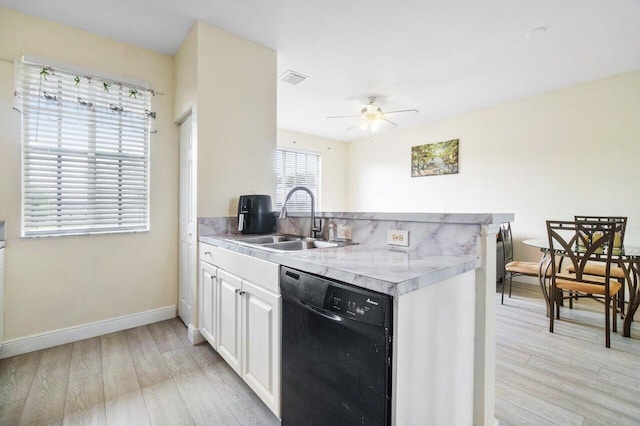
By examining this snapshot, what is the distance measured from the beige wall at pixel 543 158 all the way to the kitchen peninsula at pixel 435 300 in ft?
10.8

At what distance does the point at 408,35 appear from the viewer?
8.65 feet

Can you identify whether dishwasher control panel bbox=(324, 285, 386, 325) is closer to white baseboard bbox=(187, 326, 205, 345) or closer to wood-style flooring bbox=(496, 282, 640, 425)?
wood-style flooring bbox=(496, 282, 640, 425)

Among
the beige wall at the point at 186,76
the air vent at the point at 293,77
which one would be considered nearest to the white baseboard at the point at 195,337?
the beige wall at the point at 186,76

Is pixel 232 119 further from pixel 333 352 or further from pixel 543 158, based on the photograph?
pixel 543 158

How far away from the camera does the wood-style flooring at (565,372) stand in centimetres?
156

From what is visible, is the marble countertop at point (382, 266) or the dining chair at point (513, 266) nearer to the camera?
the marble countertop at point (382, 266)

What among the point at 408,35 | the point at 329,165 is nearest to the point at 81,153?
the point at 408,35

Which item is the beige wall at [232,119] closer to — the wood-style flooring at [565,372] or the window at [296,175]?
the wood-style flooring at [565,372]

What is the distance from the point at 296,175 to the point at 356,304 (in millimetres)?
5270

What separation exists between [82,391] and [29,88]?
7.39 ft

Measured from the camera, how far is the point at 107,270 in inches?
101

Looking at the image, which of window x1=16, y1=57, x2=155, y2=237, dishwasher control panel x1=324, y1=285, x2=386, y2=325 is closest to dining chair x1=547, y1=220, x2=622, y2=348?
dishwasher control panel x1=324, y1=285, x2=386, y2=325

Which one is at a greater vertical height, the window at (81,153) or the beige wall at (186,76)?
the beige wall at (186,76)

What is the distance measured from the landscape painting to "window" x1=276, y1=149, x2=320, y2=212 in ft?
6.82
